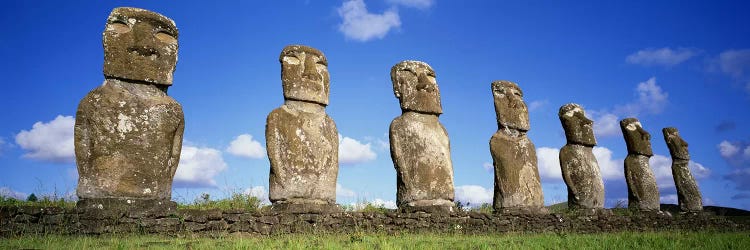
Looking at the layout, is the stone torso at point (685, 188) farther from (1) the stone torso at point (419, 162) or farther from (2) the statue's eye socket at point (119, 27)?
(2) the statue's eye socket at point (119, 27)

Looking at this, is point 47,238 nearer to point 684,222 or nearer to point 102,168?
point 102,168

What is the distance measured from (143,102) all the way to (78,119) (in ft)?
3.33

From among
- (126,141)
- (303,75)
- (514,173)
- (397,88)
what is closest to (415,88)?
(397,88)

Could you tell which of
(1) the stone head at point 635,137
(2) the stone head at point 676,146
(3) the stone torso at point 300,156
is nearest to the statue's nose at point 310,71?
(3) the stone torso at point 300,156

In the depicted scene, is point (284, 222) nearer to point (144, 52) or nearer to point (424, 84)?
point (144, 52)

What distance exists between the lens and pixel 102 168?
9719 mm

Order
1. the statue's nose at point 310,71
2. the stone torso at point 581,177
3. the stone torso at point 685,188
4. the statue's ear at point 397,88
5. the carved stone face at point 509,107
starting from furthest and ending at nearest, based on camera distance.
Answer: the stone torso at point 685,188
the stone torso at point 581,177
the carved stone face at point 509,107
the statue's ear at point 397,88
the statue's nose at point 310,71

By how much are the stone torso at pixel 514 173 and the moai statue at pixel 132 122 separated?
7459mm

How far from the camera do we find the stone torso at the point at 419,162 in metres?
13.0

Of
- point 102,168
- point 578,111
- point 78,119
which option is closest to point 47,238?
point 102,168

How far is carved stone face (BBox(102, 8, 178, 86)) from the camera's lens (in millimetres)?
10219

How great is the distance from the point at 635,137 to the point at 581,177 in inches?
162

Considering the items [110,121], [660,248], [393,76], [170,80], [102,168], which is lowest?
[660,248]

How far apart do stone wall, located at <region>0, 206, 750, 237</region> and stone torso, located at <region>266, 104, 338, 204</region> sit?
0.58 meters
